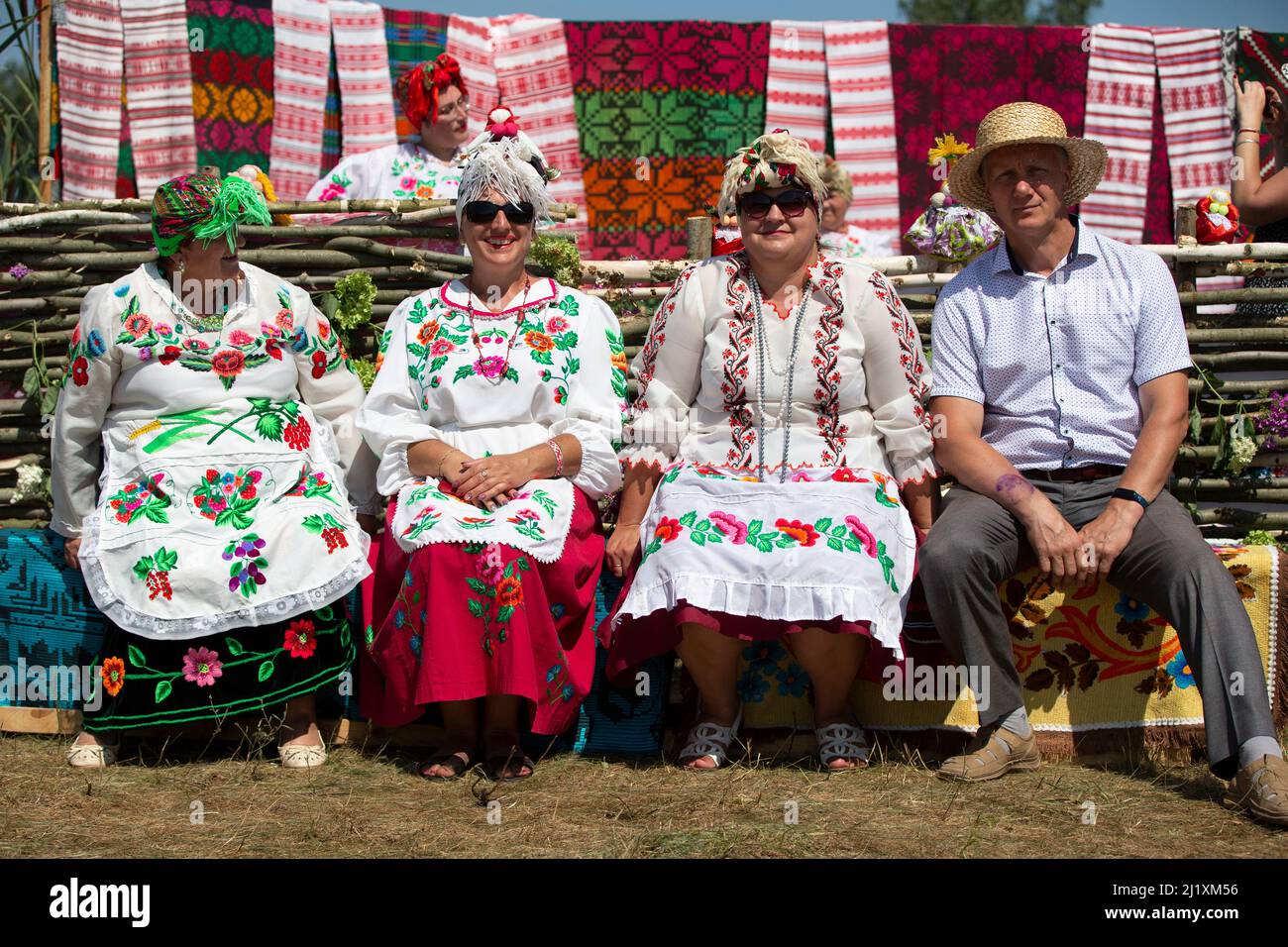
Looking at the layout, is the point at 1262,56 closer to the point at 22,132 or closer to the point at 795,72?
the point at 795,72

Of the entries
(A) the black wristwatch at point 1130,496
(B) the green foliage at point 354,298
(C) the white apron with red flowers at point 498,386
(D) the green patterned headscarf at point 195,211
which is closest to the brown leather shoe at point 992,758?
(A) the black wristwatch at point 1130,496

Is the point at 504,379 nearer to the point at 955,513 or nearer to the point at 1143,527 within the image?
the point at 955,513

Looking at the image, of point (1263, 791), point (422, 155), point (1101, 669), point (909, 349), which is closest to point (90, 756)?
point (909, 349)

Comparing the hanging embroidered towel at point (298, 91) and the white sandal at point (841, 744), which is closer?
the white sandal at point (841, 744)

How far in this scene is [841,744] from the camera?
423 centimetres

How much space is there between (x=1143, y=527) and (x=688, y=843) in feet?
5.84

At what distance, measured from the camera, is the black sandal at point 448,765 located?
414cm

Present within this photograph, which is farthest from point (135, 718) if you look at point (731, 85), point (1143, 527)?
point (731, 85)

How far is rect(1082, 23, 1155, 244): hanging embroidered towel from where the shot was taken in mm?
8711

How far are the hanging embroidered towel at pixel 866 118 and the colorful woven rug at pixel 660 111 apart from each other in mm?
485

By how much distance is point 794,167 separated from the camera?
443 cm

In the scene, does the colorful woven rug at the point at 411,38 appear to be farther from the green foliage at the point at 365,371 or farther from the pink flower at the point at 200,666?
the pink flower at the point at 200,666

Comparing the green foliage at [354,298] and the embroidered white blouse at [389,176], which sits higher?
the embroidered white blouse at [389,176]

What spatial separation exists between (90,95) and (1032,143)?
6.03 metres
